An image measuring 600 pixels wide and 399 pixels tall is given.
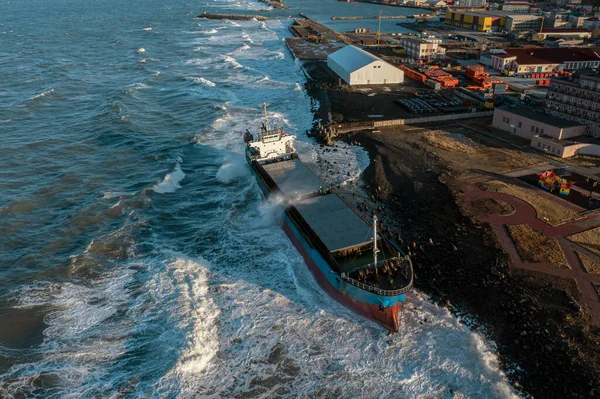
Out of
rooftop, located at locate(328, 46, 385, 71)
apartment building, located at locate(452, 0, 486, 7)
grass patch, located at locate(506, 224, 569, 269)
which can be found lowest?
grass patch, located at locate(506, 224, 569, 269)

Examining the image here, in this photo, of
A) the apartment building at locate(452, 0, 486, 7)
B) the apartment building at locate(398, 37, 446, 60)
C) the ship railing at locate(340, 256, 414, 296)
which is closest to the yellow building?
the apartment building at locate(398, 37, 446, 60)

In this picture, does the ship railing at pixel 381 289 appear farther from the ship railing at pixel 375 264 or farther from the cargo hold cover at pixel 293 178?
the cargo hold cover at pixel 293 178

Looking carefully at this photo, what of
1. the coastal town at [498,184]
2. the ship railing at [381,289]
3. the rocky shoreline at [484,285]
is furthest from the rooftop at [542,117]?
the ship railing at [381,289]

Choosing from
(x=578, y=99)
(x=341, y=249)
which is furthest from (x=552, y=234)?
(x=578, y=99)

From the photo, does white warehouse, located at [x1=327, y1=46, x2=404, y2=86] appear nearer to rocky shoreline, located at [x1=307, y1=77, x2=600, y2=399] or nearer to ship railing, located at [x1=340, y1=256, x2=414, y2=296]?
rocky shoreline, located at [x1=307, y1=77, x2=600, y2=399]

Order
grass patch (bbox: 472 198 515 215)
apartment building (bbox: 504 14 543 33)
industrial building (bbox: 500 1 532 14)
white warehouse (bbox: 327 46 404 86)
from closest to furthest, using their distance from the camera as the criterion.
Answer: grass patch (bbox: 472 198 515 215)
white warehouse (bbox: 327 46 404 86)
apartment building (bbox: 504 14 543 33)
industrial building (bbox: 500 1 532 14)

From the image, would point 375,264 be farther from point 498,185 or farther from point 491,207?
point 498,185

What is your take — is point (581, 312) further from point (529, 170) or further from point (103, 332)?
point (103, 332)
